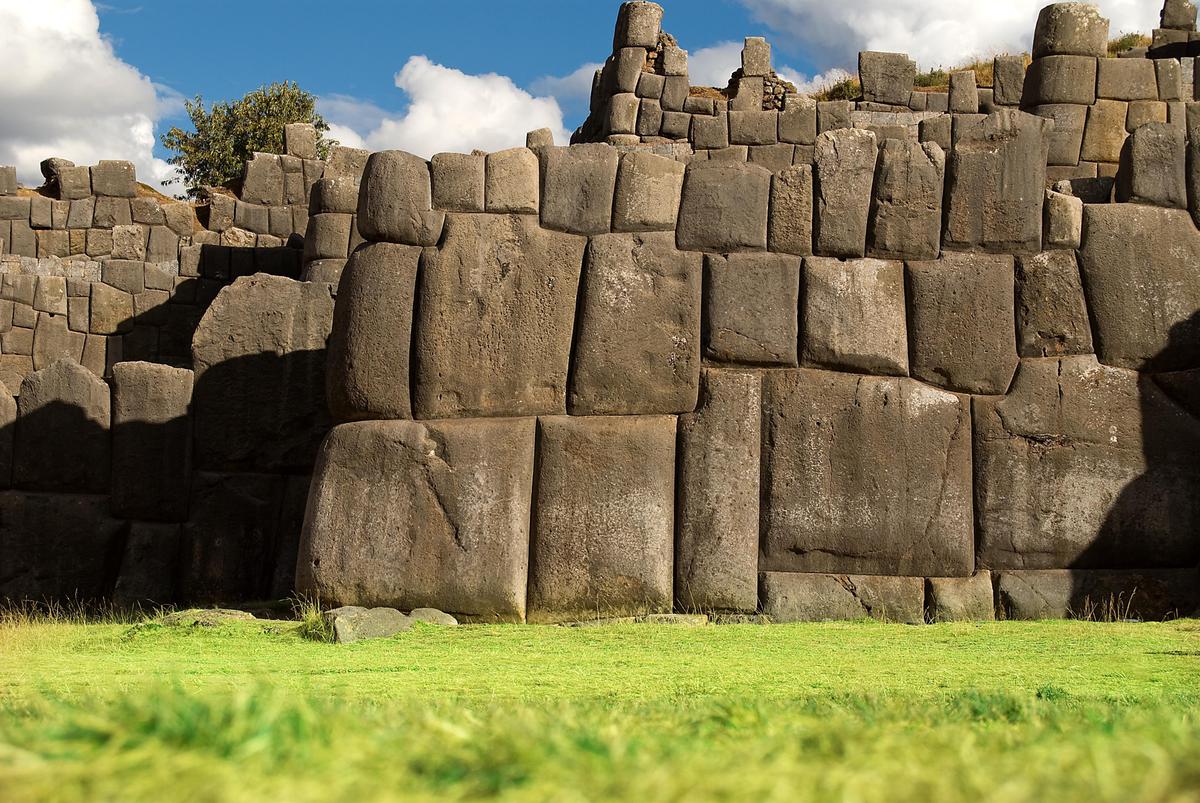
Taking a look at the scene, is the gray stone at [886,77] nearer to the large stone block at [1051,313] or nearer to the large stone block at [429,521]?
the large stone block at [1051,313]

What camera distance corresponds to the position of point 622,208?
28.4 feet

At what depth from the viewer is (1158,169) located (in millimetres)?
8773

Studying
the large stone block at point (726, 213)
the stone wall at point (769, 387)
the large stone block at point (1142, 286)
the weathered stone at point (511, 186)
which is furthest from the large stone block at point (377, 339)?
the large stone block at point (1142, 286)

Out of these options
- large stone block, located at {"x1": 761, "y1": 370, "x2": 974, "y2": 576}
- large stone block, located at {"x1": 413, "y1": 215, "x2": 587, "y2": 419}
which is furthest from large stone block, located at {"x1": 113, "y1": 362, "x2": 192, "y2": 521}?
large stone block, located at {"x1": 761, "y1": 370, "x2": 974, "y2": 576}

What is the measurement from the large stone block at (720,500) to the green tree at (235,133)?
33354mm

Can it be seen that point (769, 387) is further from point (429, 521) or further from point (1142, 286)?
point (1142, 286)

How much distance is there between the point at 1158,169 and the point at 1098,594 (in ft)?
9.53

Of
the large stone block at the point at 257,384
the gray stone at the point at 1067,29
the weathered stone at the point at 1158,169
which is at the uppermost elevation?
the gray stone at the point at 1067,29

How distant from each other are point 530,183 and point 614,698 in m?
4.63

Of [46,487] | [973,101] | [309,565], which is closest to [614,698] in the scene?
[309,565]

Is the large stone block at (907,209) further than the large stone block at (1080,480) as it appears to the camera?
Yes

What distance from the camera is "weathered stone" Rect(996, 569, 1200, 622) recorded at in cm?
820

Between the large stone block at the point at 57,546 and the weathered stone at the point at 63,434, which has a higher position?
the weathered stone at the point at 63,434

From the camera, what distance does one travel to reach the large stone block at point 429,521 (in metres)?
8.20
